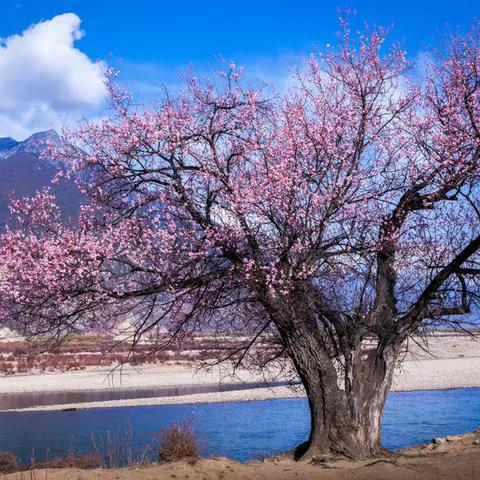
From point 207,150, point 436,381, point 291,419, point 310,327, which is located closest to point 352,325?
point 310,327

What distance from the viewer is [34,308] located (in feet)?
34.4

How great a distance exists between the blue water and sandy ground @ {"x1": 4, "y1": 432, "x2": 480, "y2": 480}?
8243 millimetres

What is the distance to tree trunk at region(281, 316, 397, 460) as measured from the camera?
35.7 ft

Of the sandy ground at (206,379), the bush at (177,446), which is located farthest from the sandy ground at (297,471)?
the sandy ground at (206,379)

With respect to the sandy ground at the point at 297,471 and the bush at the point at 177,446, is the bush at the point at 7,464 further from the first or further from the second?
the sandy ground at the point at 297,471

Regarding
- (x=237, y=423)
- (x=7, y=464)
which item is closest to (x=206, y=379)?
(x=237, y=423)

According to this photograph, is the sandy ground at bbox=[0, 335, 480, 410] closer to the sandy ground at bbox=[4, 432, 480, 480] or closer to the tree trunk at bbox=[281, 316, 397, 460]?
the tree trunk at bbox=[281, 316, 397, 460]

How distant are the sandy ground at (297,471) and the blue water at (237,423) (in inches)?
325

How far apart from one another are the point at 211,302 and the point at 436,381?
27037 mm

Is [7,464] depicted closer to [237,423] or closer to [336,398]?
[336,398]

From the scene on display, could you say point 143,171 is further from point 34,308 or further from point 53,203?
point 34,308

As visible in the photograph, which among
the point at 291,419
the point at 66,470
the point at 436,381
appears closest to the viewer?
the point at 66,470

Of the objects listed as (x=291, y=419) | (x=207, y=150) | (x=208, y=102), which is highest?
(x=208, y=102)

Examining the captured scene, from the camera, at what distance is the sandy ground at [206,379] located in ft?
109
